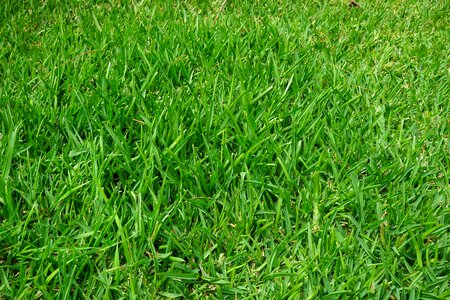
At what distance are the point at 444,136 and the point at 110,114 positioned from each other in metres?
1.33

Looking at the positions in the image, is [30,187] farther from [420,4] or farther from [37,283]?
[420,4]

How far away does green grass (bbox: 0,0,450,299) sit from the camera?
5.32ft

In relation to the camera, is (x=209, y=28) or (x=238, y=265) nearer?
(x=238, y=265)

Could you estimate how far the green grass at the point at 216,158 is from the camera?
162 centimetres

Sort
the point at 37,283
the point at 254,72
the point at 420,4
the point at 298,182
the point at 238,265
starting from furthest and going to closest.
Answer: the point at 420,4 < the point at 254,72 < the point at 298,182 < the point at 238,265 < the point at 37,283

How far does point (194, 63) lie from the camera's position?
2539 mm

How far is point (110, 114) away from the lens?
2088mm

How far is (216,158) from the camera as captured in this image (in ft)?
6.30

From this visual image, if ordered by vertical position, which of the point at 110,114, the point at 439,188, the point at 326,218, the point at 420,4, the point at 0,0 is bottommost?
the point at 0,0

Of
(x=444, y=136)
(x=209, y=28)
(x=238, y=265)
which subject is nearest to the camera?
(x=238, y=265)


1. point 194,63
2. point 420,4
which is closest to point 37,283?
point 194,63

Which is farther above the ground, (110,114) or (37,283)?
(110,114)

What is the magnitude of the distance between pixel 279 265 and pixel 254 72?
3.42 ft

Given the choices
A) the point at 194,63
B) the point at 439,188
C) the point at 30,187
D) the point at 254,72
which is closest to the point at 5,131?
the point at 30,187
